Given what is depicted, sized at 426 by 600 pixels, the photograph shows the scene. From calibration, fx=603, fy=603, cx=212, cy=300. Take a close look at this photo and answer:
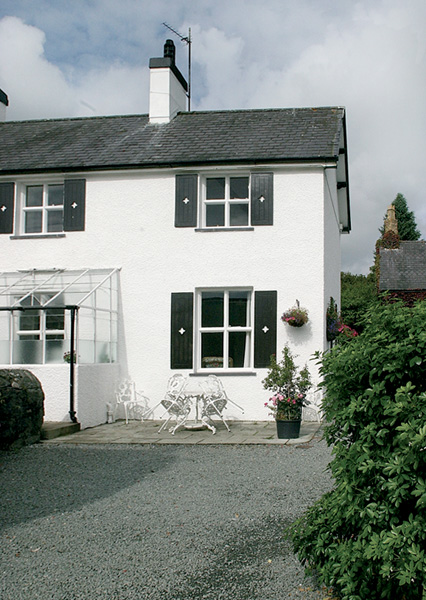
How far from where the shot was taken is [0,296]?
12.7 m

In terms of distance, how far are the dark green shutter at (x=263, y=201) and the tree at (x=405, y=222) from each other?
42.9 metres

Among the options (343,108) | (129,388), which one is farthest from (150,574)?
(343,108)

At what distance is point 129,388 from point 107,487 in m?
5.99

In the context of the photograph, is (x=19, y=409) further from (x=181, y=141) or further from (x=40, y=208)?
(x=181, y=141)

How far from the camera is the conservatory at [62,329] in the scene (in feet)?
35.1

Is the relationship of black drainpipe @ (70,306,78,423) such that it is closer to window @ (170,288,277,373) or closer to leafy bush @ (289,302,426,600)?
window @ (170,288,277,373)

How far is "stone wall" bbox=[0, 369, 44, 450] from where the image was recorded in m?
8.78

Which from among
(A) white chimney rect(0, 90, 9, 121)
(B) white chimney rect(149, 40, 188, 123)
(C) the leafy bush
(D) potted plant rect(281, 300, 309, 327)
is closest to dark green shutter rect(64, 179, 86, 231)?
(B) white chimney rect(149, 40, 188, 123)

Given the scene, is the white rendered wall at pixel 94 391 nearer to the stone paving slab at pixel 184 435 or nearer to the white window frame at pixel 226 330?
the stone paving slab at pixel 184 435

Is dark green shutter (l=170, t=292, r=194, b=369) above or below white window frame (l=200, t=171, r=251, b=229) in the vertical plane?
below

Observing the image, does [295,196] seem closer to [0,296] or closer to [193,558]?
[0,296]

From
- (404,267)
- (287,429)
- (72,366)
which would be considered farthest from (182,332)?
(404,267)

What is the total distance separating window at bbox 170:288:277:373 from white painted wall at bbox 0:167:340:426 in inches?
8.3

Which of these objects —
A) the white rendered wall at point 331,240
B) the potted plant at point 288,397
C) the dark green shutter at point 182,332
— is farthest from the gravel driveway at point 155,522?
the white rendered wall at point 331,240
